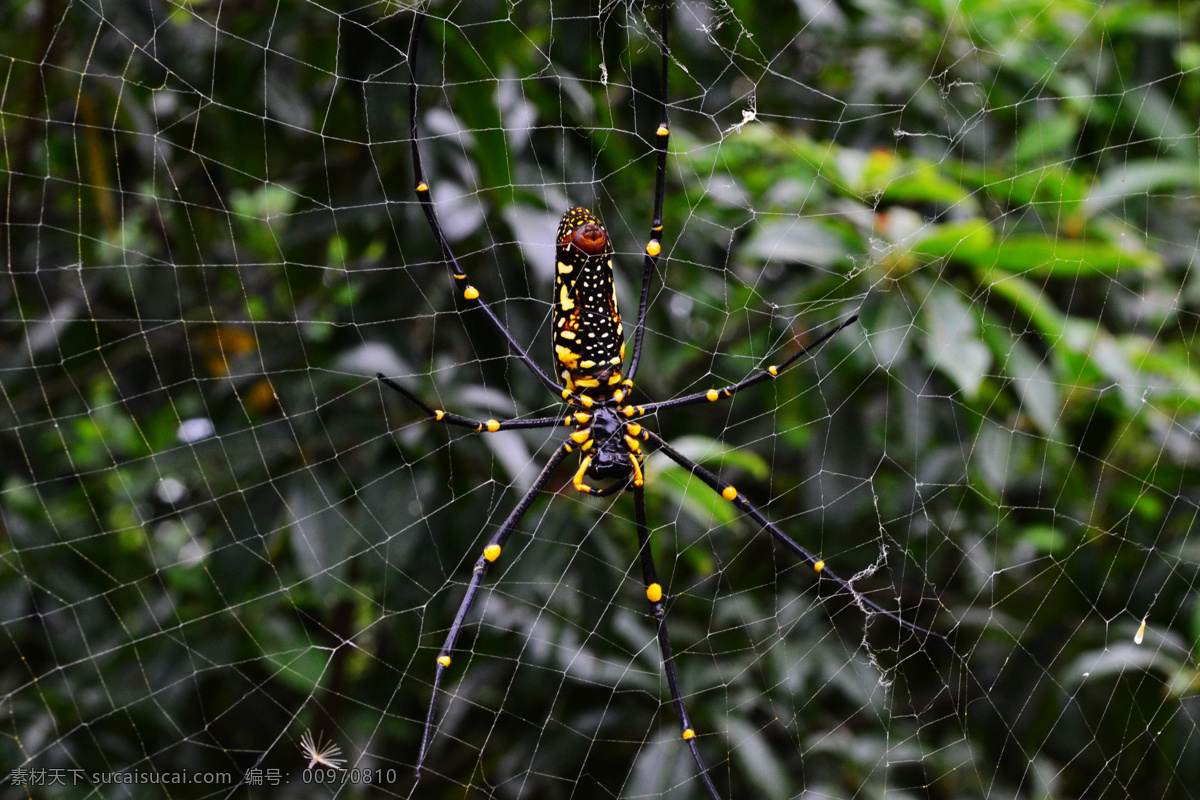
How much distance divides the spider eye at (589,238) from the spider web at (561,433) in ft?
0.78

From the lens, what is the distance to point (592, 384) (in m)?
1.50

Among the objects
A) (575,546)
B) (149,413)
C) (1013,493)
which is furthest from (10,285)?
(1013,493)

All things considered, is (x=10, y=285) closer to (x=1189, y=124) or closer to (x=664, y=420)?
(x=664, y=420)

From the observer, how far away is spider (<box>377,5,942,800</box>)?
4.37 feet

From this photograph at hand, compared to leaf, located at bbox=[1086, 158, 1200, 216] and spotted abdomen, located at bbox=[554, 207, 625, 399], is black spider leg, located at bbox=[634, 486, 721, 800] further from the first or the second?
leaf, located at bbox=[1086, 158, 1200, 216]

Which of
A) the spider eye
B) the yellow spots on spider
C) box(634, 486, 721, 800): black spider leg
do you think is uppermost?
the spider eye

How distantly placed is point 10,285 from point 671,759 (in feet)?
5.81

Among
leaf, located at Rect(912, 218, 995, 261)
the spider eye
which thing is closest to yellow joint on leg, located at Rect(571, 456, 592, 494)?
the spider eye

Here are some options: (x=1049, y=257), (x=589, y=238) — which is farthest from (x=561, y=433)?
(x=1049, y=257)

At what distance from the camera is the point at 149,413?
6.62 feet

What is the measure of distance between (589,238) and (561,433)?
542mm

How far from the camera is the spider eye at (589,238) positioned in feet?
4.24

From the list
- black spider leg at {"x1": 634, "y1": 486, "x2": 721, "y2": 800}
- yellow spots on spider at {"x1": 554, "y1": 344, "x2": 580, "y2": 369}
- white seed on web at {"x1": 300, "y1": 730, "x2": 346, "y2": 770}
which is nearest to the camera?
yellow spots on spider at {"x1": 554, "y1": 344, "x2": 580, "y2": 369}

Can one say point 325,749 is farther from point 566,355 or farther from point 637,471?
point 566,355
